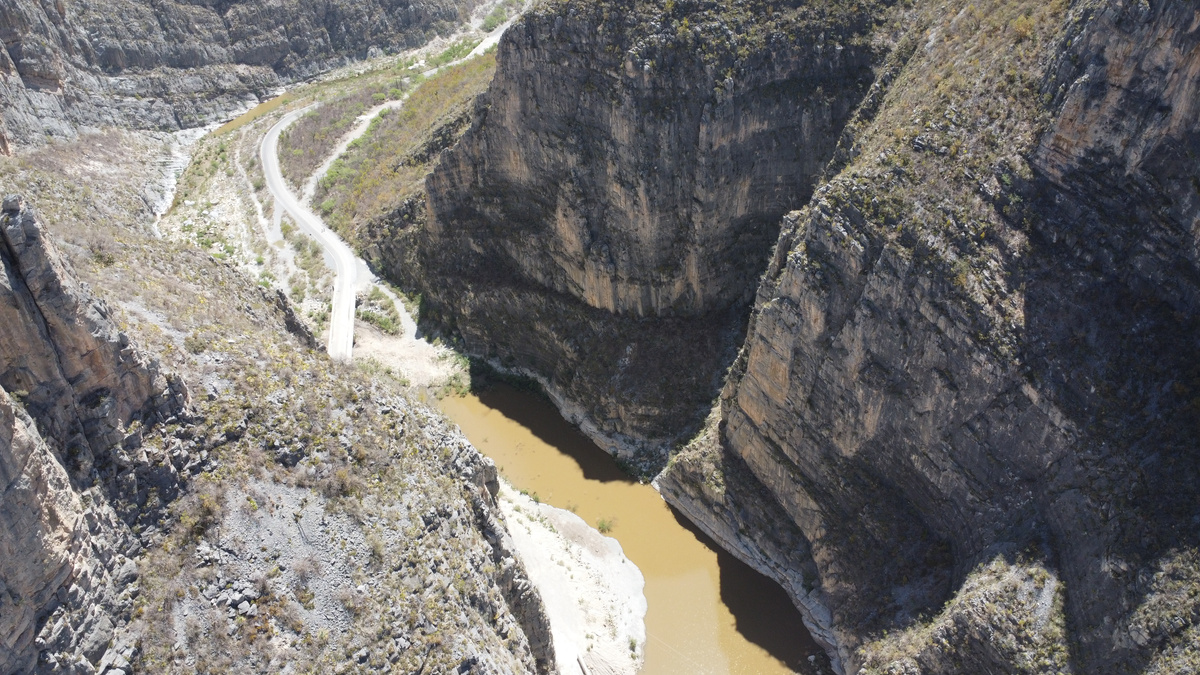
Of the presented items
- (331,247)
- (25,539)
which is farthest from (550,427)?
(25,539)

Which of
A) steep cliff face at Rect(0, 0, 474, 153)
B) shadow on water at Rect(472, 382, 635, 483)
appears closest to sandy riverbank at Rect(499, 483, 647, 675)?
shadow on water at Rect(472, 382, 635, 483)

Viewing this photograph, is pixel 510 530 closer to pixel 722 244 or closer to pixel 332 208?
pixel 722 244

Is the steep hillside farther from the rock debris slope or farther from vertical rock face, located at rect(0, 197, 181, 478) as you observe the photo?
the rock debris slope

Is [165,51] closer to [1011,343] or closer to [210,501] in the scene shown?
[210,501]

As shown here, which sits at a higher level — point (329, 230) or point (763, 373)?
point (763, 373)

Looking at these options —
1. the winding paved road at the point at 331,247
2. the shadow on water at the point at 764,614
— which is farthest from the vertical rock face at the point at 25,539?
the winding paved road at the point at 331,247

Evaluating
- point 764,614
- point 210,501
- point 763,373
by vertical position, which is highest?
point 210,501
